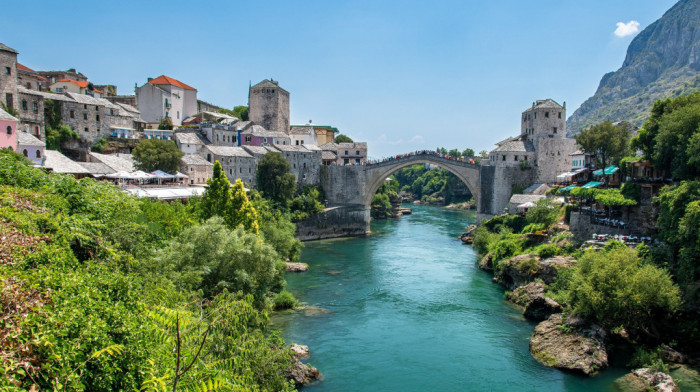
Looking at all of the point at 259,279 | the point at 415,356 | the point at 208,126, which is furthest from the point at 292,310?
the point at 208,126

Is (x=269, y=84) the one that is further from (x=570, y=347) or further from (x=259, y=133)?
(x=570, y=347)

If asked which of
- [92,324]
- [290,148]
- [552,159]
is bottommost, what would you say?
[92,324]

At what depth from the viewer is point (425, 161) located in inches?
2024

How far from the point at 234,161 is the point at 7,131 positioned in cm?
1953

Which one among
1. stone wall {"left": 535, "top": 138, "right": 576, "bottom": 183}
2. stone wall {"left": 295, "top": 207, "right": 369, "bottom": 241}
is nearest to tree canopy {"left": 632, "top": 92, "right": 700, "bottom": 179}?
stone wall {"left": 535, "top": 138, "right": 576, "bottom": 183}

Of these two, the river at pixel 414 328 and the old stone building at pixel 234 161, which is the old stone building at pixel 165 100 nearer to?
the old stone building at pixel 234 161

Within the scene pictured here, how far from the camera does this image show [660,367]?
16.1m

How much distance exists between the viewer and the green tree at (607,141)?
123 feet

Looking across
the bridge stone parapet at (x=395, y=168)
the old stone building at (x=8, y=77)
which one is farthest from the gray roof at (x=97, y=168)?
the bridge stone parapet at (x=395, y=168)

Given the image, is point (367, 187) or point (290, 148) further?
point (367, 187)

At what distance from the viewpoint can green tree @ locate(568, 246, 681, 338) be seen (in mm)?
17797

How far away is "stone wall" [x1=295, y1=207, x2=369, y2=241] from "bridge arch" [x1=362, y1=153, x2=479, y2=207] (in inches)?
107

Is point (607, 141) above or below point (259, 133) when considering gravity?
below

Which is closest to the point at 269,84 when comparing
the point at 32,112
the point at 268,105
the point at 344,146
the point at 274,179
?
the point at 268,105
